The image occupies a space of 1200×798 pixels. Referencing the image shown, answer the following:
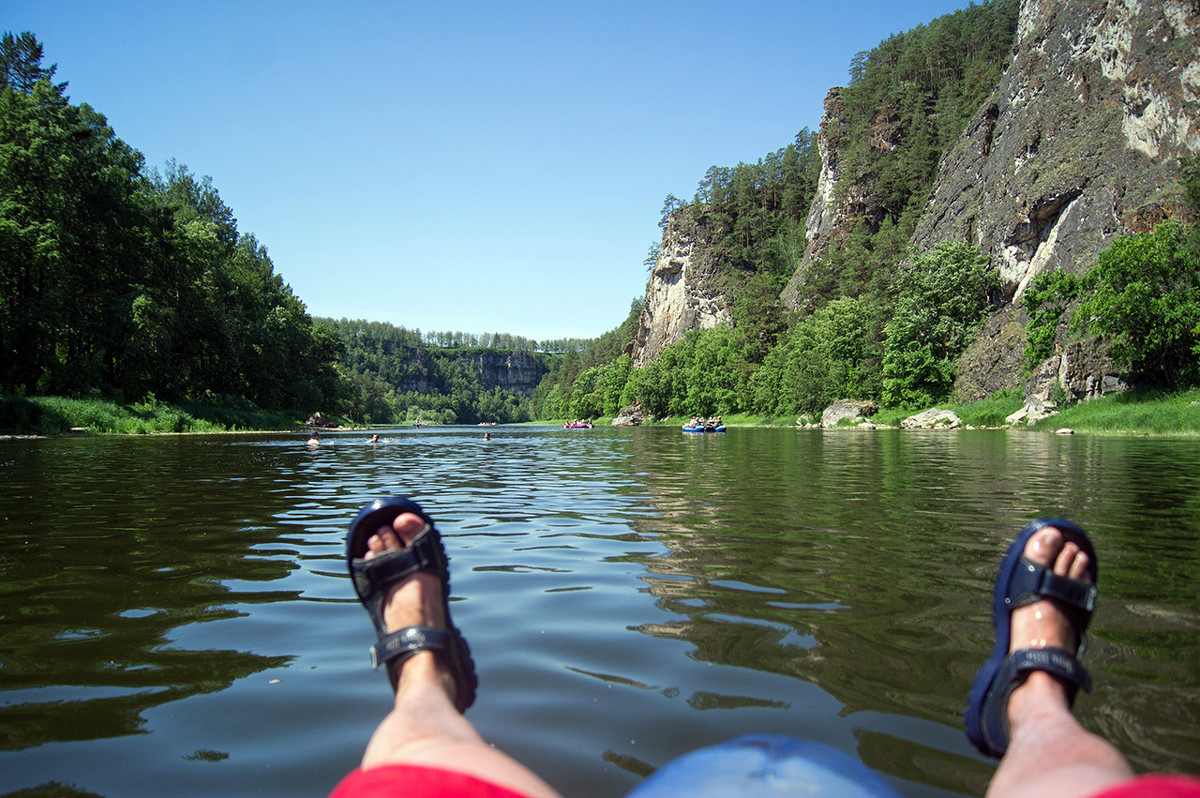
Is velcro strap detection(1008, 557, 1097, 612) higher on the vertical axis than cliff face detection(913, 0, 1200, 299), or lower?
lower

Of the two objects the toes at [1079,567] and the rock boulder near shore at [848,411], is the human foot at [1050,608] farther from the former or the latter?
the rock boulder near shore at [848,411]

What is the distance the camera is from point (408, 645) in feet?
6.96

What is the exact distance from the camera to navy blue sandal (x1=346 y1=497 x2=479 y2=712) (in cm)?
211

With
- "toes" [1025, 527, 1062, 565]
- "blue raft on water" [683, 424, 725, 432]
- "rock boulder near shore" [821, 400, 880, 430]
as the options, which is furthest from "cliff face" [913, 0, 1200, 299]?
"toes" [1025, 527, 1062, 565]

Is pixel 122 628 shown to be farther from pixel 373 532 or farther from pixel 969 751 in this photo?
pixel 969 751

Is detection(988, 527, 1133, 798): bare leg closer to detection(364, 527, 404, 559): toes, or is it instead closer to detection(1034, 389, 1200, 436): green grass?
detection(364, 527, 404, 559): toes

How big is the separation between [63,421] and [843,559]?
99.9ft

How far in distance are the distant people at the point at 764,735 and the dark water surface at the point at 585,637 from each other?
0.71 ft

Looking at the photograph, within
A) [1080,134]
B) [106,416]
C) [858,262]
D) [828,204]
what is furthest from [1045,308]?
[106,416]

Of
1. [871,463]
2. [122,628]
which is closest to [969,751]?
[122,628]

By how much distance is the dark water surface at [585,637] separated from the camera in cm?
194

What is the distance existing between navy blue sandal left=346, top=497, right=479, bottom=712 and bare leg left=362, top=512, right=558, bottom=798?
0.09 ft

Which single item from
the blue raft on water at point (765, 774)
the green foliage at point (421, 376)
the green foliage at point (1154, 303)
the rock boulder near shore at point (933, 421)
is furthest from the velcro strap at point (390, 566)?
the green foliage at point (421, 376)

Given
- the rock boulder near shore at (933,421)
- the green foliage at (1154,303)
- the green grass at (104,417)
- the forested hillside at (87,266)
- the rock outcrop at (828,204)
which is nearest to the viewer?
the green foliage at (1154,303)
